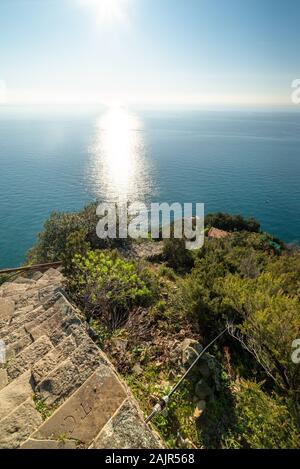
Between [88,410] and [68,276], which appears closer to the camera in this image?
[88,410]

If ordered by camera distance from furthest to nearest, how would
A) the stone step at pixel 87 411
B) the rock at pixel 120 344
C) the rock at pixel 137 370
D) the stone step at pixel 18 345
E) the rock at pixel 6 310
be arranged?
the rock at pixel 6 310, the rock at pixel 120 344, the stone step at pixel 18 345, the rock at pixel 137 370, the stone step at pixel 87 411

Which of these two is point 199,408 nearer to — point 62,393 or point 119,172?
point 62,393

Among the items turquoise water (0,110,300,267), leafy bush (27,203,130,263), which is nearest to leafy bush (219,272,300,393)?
leafy bush (27,203,130,263)

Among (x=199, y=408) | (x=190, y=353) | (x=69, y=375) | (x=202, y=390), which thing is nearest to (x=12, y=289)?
(x=69, y=375)

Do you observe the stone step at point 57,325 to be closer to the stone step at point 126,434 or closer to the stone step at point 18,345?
the stone step at point 18,345

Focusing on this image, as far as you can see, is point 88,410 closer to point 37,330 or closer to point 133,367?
point 133,367

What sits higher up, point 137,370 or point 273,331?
point 273,331

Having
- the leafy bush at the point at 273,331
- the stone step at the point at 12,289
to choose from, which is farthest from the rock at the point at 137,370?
the stone step at the point at 12,289

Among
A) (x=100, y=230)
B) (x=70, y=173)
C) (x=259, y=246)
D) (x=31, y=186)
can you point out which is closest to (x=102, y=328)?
(x=100, y=230)
